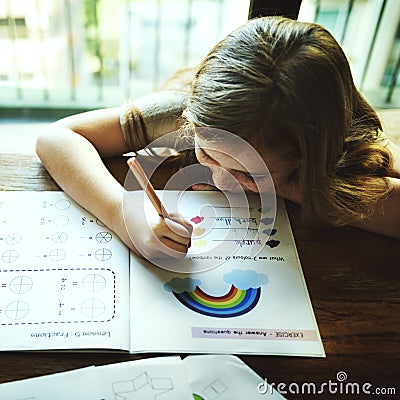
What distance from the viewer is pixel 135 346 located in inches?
23.1

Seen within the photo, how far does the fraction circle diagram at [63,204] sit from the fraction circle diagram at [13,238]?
71 mm

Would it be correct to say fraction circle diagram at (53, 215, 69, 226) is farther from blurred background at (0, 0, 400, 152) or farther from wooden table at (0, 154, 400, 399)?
blurred background at (0, 0, 400, 152)

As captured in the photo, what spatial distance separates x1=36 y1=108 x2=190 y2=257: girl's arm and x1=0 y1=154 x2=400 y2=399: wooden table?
23 mm

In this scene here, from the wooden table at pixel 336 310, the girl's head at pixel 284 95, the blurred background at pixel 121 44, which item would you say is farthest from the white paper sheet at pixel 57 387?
the blurred background at pixel 121 44

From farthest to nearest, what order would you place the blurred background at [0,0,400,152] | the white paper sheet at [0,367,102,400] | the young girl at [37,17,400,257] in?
the blurred background at [0,0,400,152] < the young girl at [37,17,400,257] < the white paper sheet at [0,367,102,400]

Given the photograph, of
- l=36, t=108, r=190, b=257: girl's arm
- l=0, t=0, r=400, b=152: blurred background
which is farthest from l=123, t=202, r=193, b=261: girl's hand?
l=0, t=0, r=400, b=152: blurred background

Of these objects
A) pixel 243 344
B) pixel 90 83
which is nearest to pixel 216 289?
pixel 243 344

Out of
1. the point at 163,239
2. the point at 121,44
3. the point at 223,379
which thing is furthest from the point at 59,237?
the point at 121,44

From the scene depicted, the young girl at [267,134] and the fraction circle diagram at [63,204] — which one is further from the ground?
the young girl at [267,134]

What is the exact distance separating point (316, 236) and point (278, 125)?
18cm

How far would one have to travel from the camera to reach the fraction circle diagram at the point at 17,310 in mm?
603

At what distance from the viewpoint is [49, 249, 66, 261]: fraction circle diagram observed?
665 millimetres

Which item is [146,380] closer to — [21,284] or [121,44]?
[21,284]

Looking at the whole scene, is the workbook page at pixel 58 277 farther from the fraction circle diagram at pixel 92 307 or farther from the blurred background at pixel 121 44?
the blurred background at pixel 121 44
